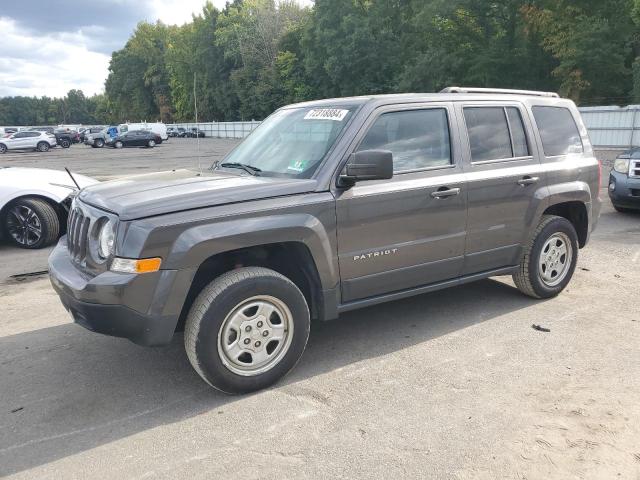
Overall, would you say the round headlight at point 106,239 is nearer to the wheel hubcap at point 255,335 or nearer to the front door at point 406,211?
the wheel hubcap at point 255,335

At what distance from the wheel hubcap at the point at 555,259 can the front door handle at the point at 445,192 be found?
1.29m

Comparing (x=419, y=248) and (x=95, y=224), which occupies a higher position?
(x=95, y=224)

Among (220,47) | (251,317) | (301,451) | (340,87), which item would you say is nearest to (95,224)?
(251,317)

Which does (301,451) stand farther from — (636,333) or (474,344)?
(636,333)

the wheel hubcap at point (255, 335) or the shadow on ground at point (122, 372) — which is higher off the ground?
the wheel hubcap at point (255, 335)

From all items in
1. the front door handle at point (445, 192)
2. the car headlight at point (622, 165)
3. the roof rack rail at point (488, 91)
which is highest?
the roof rack rail at point (488, 91)

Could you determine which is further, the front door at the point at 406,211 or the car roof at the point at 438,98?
the car roof at the point at 438,98

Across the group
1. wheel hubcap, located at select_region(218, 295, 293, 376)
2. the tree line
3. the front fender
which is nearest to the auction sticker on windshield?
the front fender

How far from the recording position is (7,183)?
7.63m

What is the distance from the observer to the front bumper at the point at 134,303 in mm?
3123

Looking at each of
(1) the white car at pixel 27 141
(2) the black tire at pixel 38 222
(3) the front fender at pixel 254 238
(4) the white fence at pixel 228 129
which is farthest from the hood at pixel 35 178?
(4) the white fence at pixel 228 129

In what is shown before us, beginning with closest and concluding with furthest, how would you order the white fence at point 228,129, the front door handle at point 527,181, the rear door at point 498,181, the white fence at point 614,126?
the rear door at point 498,181 → the front door handle at point 527,181 → the white fence at point 614,126 → the white fence at point 228,129

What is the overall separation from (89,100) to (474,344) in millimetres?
173008

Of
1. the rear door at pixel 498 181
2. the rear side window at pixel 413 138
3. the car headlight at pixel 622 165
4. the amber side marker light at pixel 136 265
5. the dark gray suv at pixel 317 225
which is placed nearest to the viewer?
the amber side marker light at pixel 136 265
